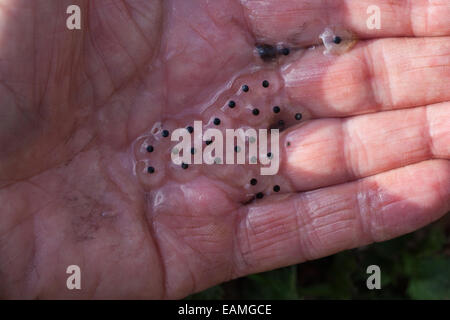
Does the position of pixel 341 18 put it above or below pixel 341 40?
above

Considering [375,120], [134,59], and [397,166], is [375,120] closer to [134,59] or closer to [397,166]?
[397,166]

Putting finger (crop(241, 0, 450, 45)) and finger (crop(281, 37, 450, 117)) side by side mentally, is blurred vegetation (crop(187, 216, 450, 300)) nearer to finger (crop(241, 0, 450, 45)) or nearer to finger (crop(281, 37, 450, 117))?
finger (crop(281, 37, 450, 117))

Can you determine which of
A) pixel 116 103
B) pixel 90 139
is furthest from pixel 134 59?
pixel 90 139

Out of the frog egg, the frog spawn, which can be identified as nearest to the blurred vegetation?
the frog spawn

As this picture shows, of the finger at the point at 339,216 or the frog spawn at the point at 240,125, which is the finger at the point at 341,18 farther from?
the finger at the point at 339,216

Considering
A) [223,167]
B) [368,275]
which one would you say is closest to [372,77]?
[223,167]

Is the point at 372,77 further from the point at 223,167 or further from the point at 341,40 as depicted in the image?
the point at 223,167

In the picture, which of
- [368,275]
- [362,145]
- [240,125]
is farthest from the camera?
[368,275]
